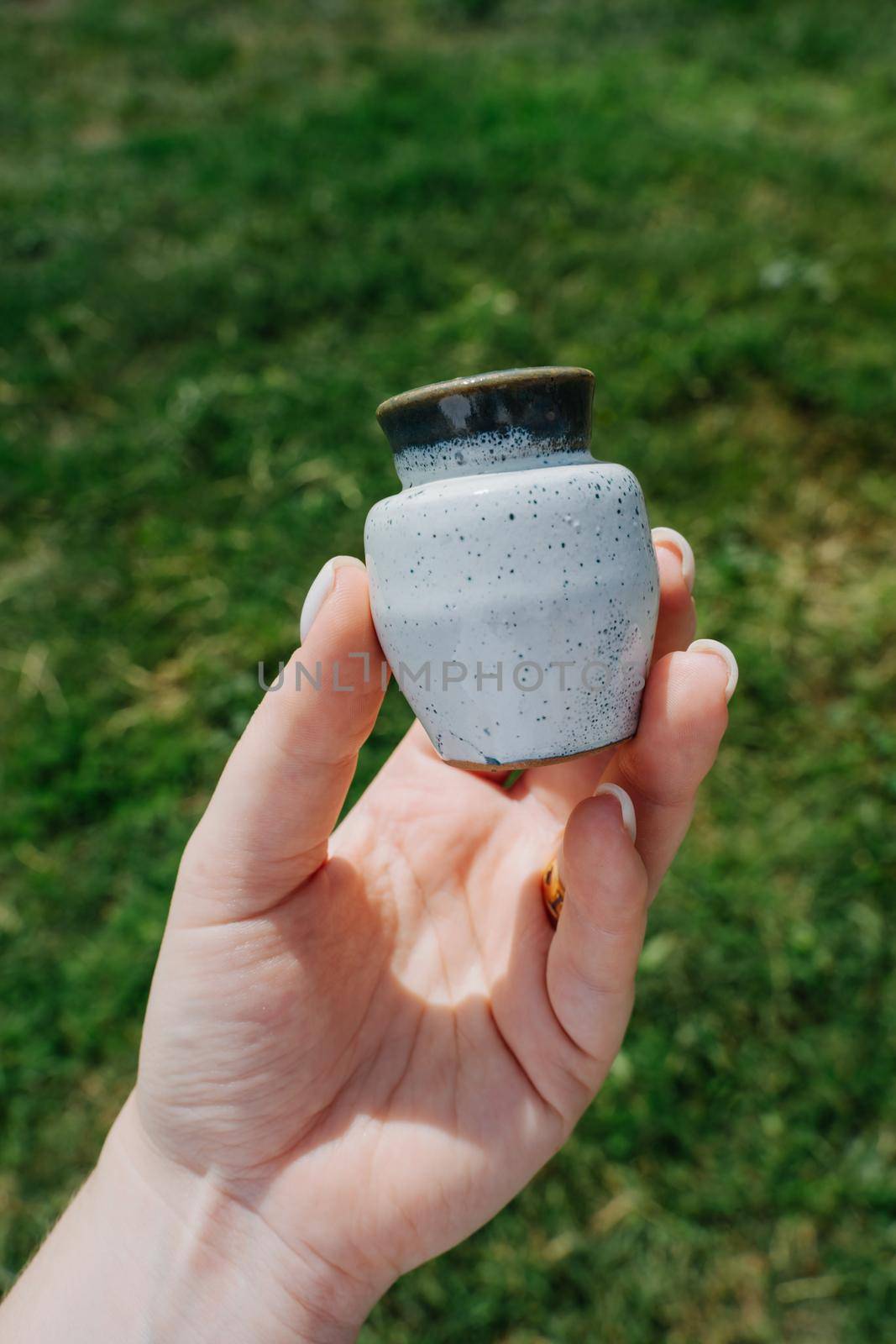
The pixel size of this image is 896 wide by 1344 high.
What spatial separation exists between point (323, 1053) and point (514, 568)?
1180 millimetres

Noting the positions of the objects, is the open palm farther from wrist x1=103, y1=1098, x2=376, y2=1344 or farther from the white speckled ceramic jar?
the white speckled ceramic jar

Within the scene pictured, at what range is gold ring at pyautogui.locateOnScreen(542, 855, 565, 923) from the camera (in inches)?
94.9

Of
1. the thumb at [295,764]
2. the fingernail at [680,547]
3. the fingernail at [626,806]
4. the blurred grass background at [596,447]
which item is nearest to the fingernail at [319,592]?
the thumb at [295,764]

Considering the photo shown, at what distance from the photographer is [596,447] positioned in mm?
4336

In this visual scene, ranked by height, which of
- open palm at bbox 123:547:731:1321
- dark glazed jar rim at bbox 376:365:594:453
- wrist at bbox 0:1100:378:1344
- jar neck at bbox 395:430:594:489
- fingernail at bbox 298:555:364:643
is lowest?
wrist at bbox 0:1100:378:1344

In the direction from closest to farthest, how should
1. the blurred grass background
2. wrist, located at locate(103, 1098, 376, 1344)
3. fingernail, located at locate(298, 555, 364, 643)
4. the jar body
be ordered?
the jar body → fingernail, located at locate(298, 555, 364, 643) → wrist, located at locate(103, 1098, 376, 1344) → the blurred grass background

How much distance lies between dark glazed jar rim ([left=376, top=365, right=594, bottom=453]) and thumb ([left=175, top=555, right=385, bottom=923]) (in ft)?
1.02

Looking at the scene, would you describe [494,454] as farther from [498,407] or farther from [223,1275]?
[223,1275]

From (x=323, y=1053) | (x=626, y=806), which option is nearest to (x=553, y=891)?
(x=626, y=806)

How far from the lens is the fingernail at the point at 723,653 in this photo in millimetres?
2033

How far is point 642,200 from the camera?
5332mm

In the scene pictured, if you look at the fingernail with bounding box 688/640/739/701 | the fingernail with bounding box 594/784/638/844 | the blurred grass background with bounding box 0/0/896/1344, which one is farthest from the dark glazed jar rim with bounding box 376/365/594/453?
the blurred grass background with bounding box 0/0/896/1344

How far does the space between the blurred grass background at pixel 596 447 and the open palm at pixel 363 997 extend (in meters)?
1.16

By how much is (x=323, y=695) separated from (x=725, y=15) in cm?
664
